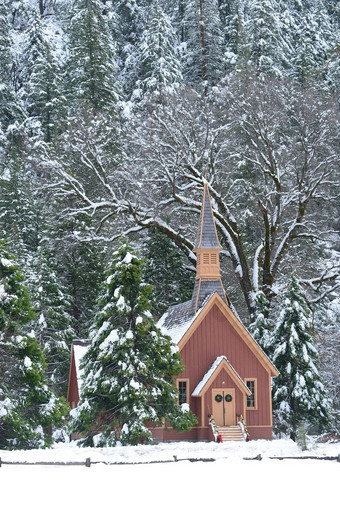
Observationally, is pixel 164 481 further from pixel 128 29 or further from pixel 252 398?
pixel 128 29

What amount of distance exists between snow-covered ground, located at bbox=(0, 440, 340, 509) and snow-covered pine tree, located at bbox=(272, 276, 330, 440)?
28.3 feet

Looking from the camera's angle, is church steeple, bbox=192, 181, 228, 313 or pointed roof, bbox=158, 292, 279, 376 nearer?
pointed roof, bbox=158, 292, 279, 376

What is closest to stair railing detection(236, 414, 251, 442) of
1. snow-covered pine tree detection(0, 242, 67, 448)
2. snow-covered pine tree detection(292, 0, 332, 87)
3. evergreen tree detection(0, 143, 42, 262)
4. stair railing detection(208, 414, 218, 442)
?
stair railing detection(208, 414, 218, 442)

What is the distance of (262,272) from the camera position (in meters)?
45.1

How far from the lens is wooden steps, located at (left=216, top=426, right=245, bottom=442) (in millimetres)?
32250

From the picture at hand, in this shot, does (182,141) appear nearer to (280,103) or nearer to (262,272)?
(280,103)

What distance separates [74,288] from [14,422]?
22.0 m

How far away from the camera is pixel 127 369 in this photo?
1053 inches

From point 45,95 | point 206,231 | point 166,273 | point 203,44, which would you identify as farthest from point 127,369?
point 203,44

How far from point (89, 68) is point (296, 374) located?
42.7 metres

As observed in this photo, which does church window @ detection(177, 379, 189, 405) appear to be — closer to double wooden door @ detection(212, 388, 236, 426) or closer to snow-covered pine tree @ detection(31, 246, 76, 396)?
double wooden door @ detection(212, 388, 236, 426)

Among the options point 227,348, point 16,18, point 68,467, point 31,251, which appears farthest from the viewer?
point 16,18

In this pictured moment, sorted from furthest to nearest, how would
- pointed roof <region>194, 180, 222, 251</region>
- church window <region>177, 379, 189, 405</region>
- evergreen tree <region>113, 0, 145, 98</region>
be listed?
evergreen tree <region>113, 0, 145, 98</region> → pointed roof <region>194, 180, 222, 251</region> → church window <region>177, 379, 189, 405</region>

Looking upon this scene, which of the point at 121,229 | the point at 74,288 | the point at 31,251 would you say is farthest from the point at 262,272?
the point at 31,251
